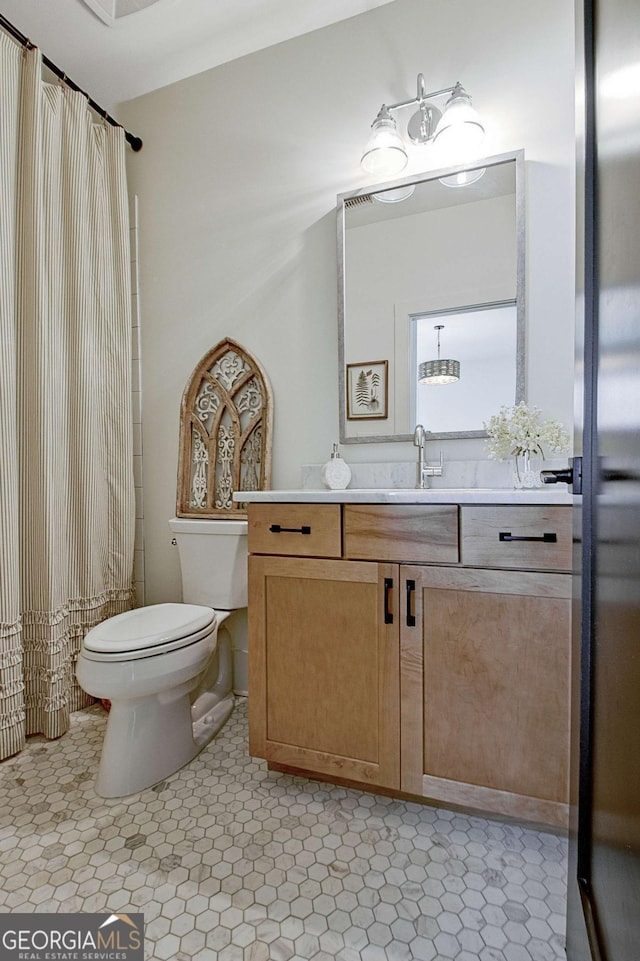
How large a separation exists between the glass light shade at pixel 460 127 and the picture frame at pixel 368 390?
73 centimetres

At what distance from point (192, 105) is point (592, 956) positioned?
9.43 ft

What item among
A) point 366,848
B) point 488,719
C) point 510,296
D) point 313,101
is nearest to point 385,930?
point 366,848

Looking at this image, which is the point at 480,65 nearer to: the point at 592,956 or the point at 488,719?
the point at 488,719

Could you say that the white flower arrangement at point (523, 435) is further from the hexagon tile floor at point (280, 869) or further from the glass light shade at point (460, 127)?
the hexagon tile floor at point (280, 869)

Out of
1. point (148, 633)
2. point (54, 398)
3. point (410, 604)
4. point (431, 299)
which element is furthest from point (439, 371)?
point (54, 398)

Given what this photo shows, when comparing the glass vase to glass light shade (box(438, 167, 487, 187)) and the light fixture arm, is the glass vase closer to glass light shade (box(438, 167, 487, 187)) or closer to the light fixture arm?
glass light shade (box(438, 167, 487, 187))

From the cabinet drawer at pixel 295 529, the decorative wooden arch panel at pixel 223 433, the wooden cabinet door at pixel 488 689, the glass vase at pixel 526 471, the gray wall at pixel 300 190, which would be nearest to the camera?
the wooden cabinet door at pixel 488 689

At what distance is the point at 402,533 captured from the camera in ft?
4.19

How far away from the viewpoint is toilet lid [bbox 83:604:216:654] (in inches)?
55.3

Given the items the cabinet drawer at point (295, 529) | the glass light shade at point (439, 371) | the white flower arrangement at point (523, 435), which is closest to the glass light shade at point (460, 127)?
the glass light shade at point (439, 371)

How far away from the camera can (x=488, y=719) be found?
3.88 feet

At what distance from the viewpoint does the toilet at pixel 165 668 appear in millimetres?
1390

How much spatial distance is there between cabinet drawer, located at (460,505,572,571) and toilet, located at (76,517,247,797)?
0.91 meters

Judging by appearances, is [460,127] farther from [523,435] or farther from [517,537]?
[517,537]
